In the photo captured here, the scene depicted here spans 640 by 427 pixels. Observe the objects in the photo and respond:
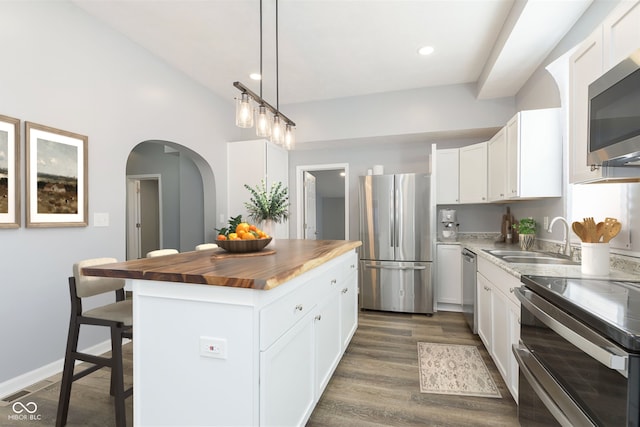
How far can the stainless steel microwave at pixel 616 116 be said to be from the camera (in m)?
1.18

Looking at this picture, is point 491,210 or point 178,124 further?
point 491,210

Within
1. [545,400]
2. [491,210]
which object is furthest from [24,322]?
[491,210]

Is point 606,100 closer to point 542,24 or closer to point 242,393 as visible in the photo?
point 542,24

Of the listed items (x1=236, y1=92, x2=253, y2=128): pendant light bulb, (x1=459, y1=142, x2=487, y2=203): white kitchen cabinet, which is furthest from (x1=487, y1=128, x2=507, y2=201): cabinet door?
(x1=236, y1=92, x2=253, y2=128): pendant light bulb

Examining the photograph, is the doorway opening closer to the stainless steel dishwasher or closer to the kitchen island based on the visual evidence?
the stainless steel dishwasher

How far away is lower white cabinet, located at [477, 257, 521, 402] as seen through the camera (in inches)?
76.2

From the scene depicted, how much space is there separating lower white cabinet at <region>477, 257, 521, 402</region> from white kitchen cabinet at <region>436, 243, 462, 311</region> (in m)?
1.13

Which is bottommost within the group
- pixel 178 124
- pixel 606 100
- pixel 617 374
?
pixel 617 374

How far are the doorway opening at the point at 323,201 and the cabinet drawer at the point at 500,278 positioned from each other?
2.38 m

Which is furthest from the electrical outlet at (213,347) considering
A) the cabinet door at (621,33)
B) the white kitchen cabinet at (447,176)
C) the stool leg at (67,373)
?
the white kitchen cabinet at (447,176)

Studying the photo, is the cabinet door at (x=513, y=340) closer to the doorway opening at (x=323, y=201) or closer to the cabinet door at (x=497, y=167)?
the cabinet door at (x=497, y=167)

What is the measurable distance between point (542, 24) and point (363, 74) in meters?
1.85

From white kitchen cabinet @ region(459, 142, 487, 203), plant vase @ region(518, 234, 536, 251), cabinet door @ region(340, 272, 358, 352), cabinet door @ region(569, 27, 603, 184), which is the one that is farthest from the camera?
white kitchen cabinet @ region(459, 142, 487, 203)

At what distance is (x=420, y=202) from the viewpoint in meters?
3.94
